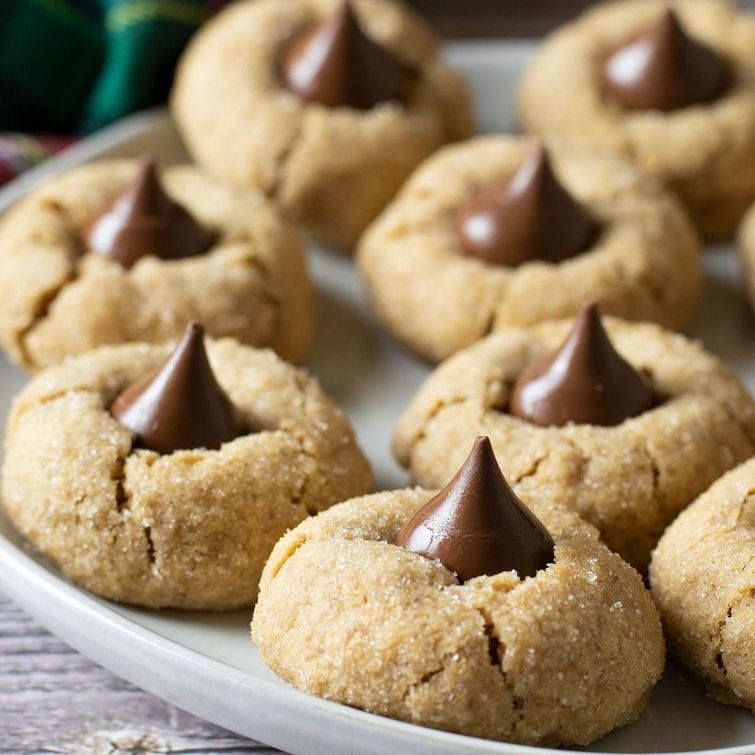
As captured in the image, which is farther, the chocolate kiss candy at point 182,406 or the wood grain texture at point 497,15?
the wood grain texture at point 497,15

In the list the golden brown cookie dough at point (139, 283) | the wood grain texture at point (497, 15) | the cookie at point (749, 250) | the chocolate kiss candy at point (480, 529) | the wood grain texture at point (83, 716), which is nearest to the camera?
the chocolate kiss candy at point (480, 529)

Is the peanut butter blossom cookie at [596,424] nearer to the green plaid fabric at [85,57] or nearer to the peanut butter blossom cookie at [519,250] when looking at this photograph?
the peanut butter blossom cookie at [519,250]

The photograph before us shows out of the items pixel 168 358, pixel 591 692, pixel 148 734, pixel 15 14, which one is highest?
pixel 15 14

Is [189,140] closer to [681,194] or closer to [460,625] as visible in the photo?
[681,194]

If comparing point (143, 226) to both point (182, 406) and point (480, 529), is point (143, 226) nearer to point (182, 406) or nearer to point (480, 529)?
point (182, 406)

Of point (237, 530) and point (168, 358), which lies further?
point (168, 358)

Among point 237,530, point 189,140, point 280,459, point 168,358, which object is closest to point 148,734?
point 237,530

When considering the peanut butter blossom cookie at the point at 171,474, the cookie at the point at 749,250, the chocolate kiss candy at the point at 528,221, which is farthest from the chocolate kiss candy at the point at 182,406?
the cookie at the point at 749,250
